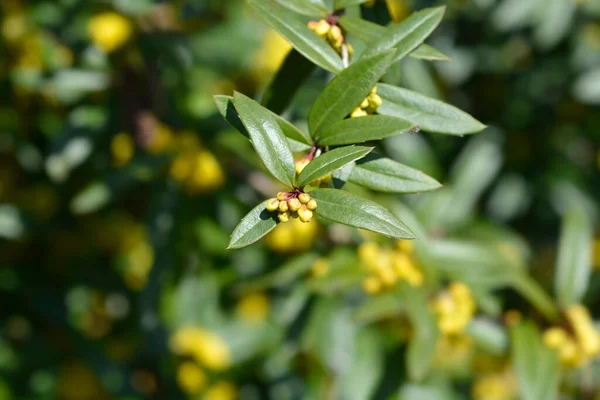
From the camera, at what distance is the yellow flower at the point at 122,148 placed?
5.77 feet

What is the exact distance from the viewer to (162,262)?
1801mm

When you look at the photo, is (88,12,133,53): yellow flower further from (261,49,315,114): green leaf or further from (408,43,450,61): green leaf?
(408,43,450,61): green leaf

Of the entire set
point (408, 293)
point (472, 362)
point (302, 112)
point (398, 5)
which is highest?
point (398, 5)

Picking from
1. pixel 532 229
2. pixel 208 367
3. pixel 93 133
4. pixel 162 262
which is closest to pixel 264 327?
pixel 208 367

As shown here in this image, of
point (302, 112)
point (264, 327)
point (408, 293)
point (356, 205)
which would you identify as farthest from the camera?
point (264, 327)

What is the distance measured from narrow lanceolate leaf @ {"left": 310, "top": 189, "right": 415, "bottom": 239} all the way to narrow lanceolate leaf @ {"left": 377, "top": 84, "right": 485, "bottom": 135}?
0.21 meters

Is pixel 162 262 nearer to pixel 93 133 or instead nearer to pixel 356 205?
pixel 93 133

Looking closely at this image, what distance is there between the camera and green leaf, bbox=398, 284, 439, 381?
1321 mm

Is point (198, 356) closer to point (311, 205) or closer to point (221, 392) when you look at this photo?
point (221, 392)

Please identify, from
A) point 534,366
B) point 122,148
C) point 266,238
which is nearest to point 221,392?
point 266,238

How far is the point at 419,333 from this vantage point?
1.36 m

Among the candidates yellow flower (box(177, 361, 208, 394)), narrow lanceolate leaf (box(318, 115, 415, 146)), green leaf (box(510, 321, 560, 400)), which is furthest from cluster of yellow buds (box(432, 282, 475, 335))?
yellow flower (box(177, 361, 208, 394))

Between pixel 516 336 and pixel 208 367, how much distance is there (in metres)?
1.17

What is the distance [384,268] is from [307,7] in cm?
70
